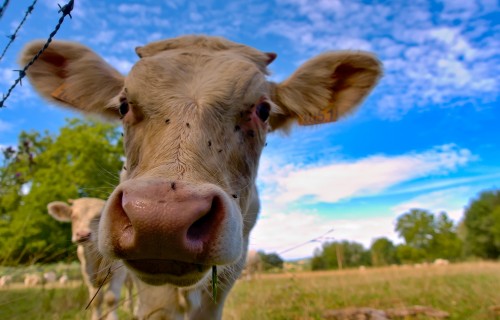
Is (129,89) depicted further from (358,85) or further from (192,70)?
(358,85)

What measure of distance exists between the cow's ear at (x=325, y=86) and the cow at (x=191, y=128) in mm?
11

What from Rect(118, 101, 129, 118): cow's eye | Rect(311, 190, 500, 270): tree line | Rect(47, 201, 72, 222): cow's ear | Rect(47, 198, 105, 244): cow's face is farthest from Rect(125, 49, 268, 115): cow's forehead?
Rect(311, 190, 500, 270): tree line

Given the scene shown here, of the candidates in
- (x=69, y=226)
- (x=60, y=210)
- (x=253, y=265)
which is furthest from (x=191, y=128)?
(x=69, y=226)

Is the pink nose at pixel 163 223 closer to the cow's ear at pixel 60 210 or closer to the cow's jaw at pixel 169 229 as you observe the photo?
the cow's jaw at pixel 169 229

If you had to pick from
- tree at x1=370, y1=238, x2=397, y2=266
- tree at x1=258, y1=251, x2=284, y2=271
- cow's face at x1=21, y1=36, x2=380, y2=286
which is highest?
tree at x1=370, y1=238, x2=397, y2=266

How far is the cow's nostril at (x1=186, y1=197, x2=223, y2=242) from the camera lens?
1.51 m

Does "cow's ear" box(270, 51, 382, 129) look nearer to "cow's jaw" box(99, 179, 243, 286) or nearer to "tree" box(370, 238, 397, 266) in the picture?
"cow's jaw" box(99, 179, 243, 286)

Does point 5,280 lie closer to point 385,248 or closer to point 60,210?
point 60,210

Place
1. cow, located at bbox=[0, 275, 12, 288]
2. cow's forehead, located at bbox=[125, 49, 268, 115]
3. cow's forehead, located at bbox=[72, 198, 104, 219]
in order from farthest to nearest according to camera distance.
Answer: cow's forehead, located at bbox=[72, 198, 104, 219]
cow, located at bbox=[0, 275, 12, 288]
cow's forehead, located at bbox=[125, 49, 268, 115]

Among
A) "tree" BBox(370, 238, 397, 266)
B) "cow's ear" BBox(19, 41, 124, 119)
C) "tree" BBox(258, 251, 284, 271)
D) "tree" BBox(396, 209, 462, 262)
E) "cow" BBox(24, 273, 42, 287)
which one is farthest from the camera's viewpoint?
"tree" BBox(370, 238, 397, 266)

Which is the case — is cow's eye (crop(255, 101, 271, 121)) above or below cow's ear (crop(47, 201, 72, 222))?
below

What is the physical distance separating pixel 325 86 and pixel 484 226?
192 ft

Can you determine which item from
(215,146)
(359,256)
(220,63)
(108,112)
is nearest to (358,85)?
(220,63)

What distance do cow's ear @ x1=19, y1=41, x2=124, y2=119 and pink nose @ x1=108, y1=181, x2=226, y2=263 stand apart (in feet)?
7.69
